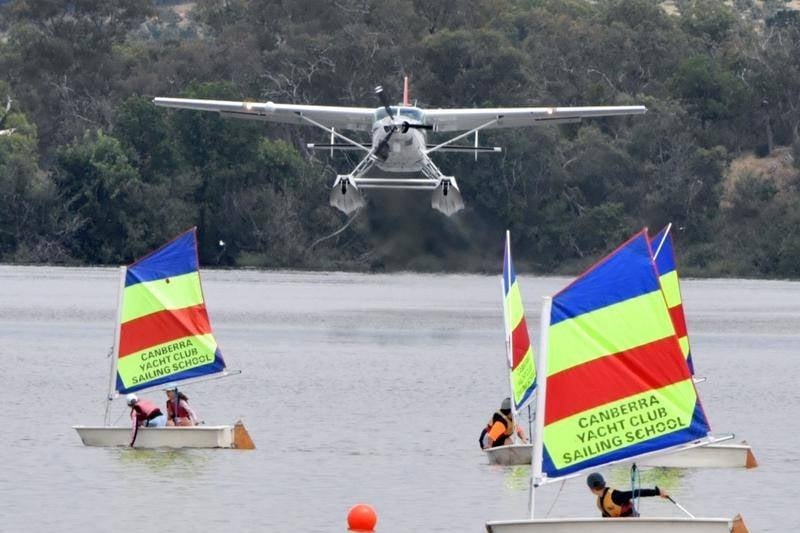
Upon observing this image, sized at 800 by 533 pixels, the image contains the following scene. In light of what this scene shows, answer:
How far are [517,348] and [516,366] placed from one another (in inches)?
9.5

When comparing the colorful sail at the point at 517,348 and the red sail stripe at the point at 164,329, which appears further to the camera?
the red sail stripe at the point at 164,329

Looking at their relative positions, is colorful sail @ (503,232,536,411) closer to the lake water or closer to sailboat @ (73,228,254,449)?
the lake water

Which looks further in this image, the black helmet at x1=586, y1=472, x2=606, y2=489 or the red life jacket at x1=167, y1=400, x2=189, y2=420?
the red life jacket at x1=167, y1=400, x2=189, y2=420

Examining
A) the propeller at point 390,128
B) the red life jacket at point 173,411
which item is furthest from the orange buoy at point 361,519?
the propeller at point 390,128

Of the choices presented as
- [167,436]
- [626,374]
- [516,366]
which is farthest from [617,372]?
[167,436]

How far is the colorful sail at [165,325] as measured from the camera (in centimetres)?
2689

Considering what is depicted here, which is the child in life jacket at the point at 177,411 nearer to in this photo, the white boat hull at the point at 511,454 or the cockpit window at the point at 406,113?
the white boat hull at the point at 511,454

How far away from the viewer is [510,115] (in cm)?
8206

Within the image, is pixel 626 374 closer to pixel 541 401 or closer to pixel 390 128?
pixel 541 401

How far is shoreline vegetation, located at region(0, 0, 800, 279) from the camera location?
9694 cm

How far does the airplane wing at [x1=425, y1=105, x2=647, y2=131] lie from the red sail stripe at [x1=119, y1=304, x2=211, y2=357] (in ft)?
172

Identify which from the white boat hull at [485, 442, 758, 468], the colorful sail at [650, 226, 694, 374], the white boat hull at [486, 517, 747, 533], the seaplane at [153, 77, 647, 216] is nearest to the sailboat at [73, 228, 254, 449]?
the white boat hull at [485, 442, 758, 468]

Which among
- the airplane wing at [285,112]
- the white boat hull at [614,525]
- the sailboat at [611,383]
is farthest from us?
the airplane wing at [285,112]

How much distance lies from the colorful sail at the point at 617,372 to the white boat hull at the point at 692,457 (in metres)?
7.67
